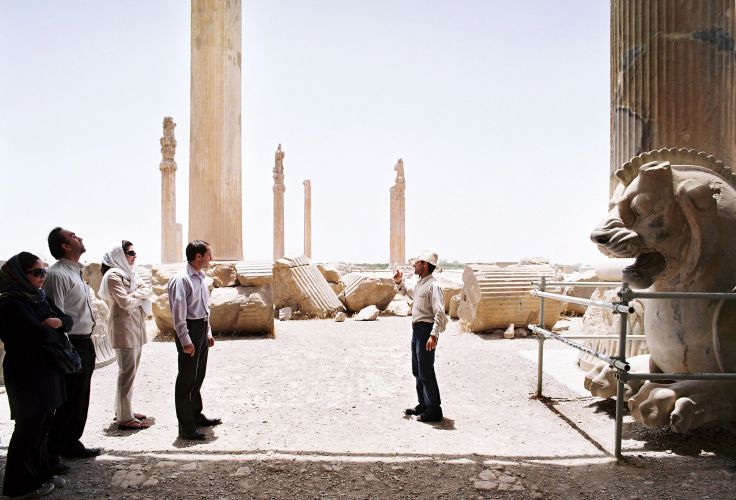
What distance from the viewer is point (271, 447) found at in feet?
11.8

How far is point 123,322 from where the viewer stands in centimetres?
404

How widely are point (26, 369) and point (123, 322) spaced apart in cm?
119

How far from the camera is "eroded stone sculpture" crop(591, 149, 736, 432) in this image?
320cm

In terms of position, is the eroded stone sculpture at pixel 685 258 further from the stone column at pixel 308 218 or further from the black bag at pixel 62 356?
the stone column at pixel 308 218

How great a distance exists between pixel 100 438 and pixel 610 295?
16.8 ft

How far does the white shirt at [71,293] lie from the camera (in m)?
3.39

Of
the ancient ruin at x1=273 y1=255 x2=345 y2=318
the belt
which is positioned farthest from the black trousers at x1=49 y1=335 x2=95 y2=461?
the ancient ruin at x1=273 y1=255 x2=345 y2=318

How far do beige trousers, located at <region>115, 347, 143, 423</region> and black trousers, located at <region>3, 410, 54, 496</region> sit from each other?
3.62ft

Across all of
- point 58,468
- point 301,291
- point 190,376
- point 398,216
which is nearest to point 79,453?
point 58,468

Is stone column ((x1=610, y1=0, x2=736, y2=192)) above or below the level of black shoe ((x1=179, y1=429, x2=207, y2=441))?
above

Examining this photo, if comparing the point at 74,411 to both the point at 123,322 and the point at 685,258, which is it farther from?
the point at 685,258

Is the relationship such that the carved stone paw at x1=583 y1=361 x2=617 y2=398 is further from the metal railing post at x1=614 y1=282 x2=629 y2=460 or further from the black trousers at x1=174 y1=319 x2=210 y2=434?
the black trousers at x1=174 y1=319 x2=210 y2=434

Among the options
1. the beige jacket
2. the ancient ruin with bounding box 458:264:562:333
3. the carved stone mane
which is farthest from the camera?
the ancient ruin with bounding box 458:264:562:333

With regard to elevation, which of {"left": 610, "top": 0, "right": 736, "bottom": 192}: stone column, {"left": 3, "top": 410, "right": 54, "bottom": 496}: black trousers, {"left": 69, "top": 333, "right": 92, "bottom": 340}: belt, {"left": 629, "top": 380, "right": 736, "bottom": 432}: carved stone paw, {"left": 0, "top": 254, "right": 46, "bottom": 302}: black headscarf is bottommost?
{"left": 3, "top": 410, "right": 54, "bottom": 496}: black trousers
